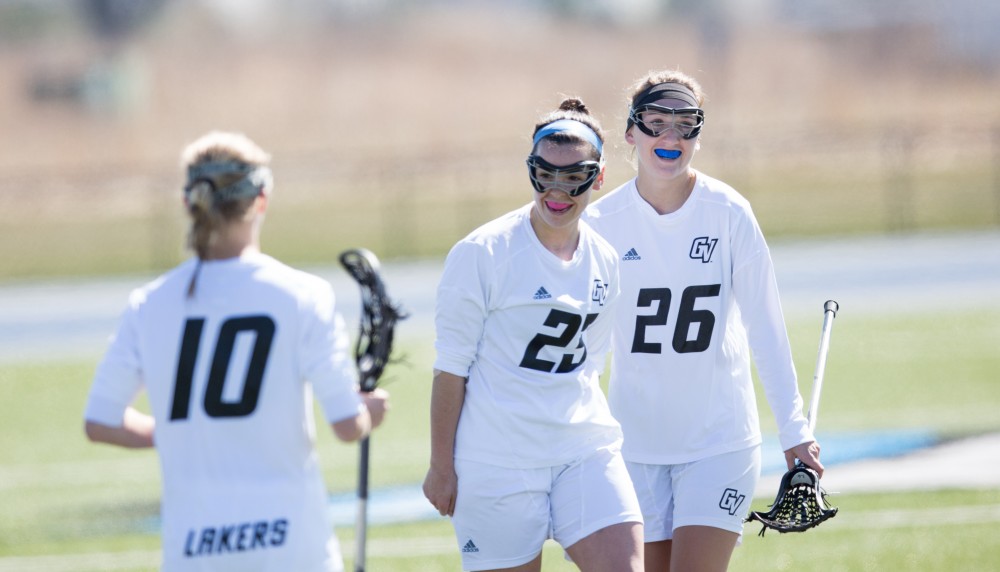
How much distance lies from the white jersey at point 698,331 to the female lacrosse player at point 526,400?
0.57 metres

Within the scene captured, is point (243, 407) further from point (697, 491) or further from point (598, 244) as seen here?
point (697, 491)

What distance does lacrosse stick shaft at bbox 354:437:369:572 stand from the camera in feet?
14.1

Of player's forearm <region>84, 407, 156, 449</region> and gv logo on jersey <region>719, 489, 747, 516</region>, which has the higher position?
player's forearm <region>84, 407, 156, 449</region>

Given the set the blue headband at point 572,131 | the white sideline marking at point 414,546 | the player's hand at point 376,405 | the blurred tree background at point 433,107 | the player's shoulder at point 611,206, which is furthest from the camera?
the blurred tree background at point 433,107

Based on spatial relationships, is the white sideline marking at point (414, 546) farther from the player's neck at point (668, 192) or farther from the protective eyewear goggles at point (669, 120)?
the protective eyewear goggles at point (669, 120)

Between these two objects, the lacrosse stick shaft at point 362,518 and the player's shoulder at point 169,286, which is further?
the lacrosse stick shaft at point 362,518

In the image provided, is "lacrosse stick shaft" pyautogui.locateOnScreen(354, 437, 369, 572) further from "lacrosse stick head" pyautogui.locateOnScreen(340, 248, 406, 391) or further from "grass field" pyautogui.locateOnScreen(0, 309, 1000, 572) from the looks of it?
"grass field" pyautogui.locateOnScreen(0, 309, 1000, 572)

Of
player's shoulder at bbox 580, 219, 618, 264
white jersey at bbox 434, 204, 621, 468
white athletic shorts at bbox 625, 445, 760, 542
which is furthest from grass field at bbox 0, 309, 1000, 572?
white athletic shorts at bbox 625, 445, 760, 542

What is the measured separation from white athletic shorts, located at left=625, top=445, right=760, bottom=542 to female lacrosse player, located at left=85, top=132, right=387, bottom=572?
5.42 ft

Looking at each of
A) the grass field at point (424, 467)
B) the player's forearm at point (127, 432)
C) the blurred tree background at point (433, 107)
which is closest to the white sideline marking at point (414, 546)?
the grass field at point (424, 467)

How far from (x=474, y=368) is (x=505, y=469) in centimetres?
35

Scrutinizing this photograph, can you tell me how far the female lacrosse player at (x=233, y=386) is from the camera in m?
3.52

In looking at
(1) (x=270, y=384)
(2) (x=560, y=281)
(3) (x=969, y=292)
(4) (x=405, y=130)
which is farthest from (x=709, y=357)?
(4) (x=405, y=130)

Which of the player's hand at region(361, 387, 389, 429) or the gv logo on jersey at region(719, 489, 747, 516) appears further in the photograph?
the gv logo on jersey at region(719, 489, 747, 516)
